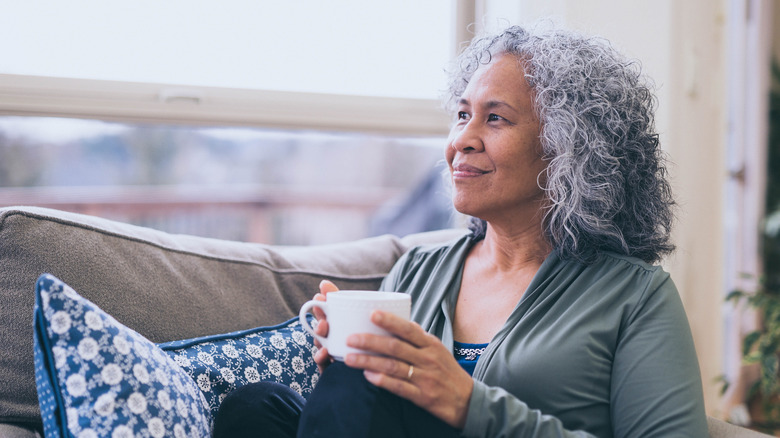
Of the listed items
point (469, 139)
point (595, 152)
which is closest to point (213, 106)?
point (469, 139)

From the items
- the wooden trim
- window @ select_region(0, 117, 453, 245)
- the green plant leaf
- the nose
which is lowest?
the green plant leaf

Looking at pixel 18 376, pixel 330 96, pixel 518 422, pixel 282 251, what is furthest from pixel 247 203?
pixel 518 422

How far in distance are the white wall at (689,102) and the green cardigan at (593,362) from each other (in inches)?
35.4

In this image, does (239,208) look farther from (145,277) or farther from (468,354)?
(468,354)

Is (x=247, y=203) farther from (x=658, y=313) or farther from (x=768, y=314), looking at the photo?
(x=658, y=313)

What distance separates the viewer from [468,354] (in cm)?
Answer: 122

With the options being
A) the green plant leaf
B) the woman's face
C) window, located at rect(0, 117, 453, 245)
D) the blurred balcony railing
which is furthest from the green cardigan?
the blurred balcony railing

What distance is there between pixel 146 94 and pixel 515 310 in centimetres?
117

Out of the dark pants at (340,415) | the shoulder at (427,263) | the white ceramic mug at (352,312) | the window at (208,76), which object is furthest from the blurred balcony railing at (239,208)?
the white ceramic mug at (352,312)

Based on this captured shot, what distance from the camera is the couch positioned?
1076 millimetres

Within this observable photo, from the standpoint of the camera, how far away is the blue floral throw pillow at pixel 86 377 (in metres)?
0.83

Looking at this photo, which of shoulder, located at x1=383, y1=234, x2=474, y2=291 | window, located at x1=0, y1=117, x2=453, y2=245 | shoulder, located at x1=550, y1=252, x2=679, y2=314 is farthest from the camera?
window, located at x1=0, y1=117, x2=453, y2=245

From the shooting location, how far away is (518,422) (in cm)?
94

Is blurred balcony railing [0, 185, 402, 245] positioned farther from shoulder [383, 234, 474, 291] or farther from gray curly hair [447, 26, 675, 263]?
gray curly hair [447, 26, 675, 263]
